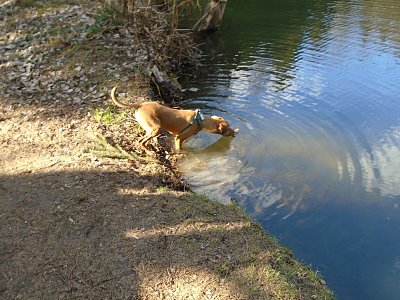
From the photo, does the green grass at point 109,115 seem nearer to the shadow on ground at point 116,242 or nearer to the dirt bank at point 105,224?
the dirt bank at point 105,224

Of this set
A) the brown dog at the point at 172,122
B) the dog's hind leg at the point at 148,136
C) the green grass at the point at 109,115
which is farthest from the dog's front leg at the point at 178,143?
the green grass at the point at 109,115

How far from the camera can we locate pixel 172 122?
25.9 ft

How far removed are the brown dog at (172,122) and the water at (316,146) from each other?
1.34ft

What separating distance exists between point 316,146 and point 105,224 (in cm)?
473

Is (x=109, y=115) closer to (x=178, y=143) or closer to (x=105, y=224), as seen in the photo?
(x=178, y=143)

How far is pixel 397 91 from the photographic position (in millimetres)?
10617

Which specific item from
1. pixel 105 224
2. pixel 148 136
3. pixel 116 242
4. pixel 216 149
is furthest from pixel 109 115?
pixel 116 242

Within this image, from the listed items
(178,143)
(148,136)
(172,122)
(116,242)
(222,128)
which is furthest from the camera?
(222,128)

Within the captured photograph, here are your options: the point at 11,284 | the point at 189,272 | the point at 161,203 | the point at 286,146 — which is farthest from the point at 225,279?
the point at 286,146

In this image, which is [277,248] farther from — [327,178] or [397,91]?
[397,91]

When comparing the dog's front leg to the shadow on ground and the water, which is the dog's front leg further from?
the shadow on ground

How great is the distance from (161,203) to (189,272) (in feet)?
4.63

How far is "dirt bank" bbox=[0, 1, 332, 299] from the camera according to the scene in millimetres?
4633

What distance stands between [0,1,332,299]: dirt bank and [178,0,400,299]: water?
0.82 meters
